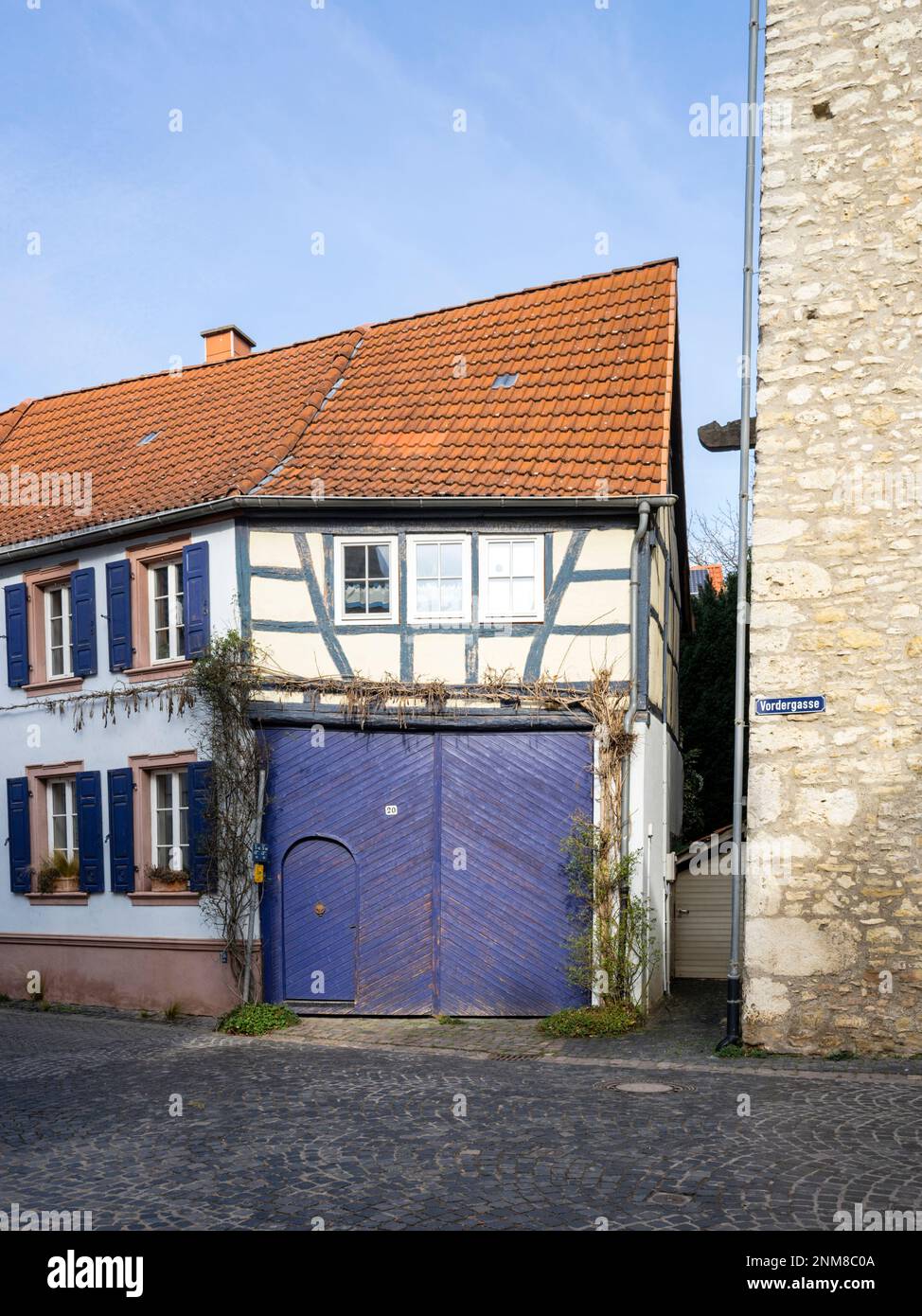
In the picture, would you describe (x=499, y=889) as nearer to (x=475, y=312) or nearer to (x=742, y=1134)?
(x=742, y=1134)

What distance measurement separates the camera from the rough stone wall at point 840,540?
9.91 meters

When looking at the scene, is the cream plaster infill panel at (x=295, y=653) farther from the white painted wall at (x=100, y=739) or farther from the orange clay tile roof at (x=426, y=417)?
the orange clay tile roof at (x=426, y=417)

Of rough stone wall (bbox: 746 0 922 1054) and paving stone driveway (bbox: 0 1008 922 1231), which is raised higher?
rough stone wall (bbox: 746 0 922 1054)

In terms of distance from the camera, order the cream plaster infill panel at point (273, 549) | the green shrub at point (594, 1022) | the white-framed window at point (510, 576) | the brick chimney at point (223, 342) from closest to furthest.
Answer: the green shrub at point (594, 1022) < the white-framed window at point (510, 576) < the cream plaster infill panel at point (273, 549) < the brick chimney at point (223, 342)

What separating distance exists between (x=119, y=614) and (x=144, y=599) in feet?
1.04

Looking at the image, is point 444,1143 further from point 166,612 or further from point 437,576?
point 166,612

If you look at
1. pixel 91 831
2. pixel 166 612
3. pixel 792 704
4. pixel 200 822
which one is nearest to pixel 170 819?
pixel 200 822

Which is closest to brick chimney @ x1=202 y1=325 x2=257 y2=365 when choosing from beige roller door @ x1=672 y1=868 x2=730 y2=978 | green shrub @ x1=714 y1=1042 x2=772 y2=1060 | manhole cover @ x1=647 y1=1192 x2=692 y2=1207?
beige roller door @ x1=672 y1=868 x2=730 y2=978

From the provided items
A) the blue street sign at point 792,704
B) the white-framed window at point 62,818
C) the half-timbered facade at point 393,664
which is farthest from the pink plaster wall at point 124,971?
the blue street sign at point 792,704

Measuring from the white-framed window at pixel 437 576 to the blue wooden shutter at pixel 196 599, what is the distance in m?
2.13

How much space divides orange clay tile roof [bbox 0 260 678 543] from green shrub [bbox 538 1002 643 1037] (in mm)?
4776

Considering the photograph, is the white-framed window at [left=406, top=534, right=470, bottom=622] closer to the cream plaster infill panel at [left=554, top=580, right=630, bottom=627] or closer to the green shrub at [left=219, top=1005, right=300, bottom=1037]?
the cream plaster infill panel at [left=554, top=580, right=630, bottom=627]

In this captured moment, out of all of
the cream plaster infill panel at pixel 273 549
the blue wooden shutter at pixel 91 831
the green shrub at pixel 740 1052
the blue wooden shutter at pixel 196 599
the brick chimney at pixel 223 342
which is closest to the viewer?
the green shrub at pixel 740 1052

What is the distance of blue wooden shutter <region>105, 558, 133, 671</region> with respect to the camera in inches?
564
